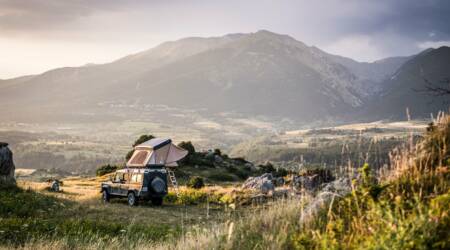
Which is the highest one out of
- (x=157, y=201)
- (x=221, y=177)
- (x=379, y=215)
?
(x=379, y=215)

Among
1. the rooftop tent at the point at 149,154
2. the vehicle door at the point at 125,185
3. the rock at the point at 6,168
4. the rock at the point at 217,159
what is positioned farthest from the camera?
the rock at the point at 217,159

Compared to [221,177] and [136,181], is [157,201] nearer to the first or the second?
[136,181]

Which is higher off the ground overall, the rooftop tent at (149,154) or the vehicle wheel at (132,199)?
the rooftop tent at (149,154)

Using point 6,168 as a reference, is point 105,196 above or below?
below

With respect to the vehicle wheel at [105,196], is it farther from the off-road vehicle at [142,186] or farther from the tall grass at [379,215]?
the tall grass at [379,215]

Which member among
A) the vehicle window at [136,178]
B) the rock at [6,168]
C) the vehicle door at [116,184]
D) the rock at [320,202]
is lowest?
the vehicle door at [116,184]

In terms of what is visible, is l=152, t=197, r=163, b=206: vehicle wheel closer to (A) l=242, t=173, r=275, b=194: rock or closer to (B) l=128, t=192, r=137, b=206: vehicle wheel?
(B) l=128, t=192, r=137, b=206: vehicle wheel

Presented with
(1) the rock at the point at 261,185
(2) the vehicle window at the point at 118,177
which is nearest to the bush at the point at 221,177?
(1) the rock at the point at 261,185

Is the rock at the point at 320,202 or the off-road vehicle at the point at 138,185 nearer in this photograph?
the rock at the point at 320,202

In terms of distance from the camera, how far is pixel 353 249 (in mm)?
5930

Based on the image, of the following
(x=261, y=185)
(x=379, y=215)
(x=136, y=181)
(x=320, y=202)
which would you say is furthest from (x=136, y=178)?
(x=379, y=215)

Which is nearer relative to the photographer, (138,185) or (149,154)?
(138,185)

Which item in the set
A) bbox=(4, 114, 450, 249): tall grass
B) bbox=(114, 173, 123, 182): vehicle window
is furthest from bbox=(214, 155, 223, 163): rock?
bbox=(4, 114, 450, 249): tall grass

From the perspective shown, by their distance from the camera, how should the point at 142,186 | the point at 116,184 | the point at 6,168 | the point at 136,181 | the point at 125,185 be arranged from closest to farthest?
the point at 142,186
the point at 136,181
the point at 125,185
the point at 6,168
the point at 116,184
